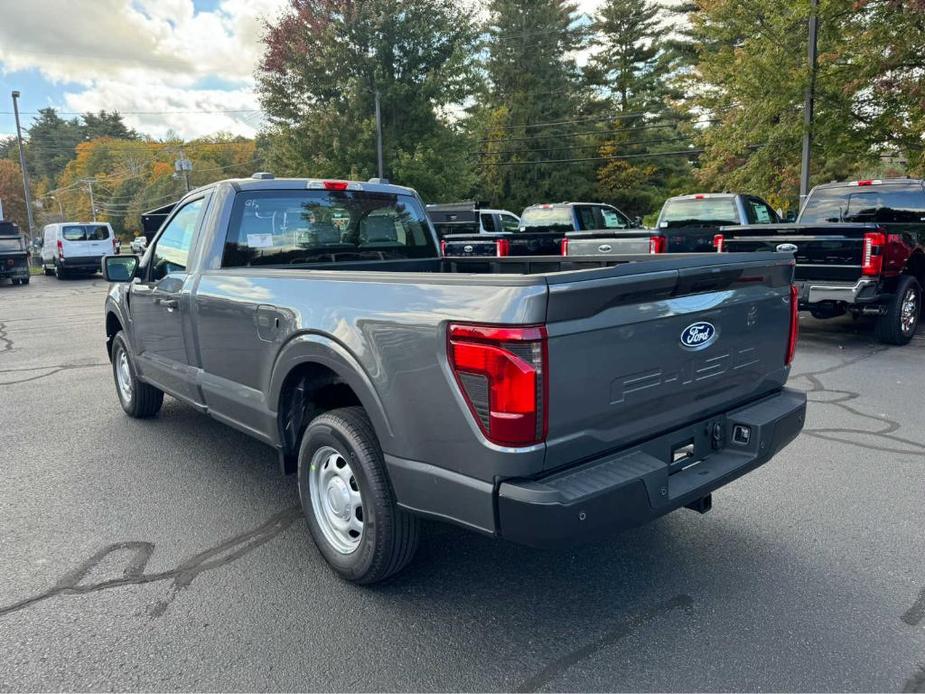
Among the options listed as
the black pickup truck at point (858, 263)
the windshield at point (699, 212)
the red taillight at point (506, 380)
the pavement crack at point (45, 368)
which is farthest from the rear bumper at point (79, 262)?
the red taillight at point (506, 380)

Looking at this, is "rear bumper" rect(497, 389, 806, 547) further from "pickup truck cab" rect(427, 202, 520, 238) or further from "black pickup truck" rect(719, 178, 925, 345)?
"pickup truck cab" rect(427, 202, 520, 238)

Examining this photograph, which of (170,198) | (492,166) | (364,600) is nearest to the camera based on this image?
(364,600)

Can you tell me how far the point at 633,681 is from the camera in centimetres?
242

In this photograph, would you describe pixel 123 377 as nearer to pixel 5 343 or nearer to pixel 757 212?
pixel 5 343

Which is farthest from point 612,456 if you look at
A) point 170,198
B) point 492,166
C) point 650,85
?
point 170,198

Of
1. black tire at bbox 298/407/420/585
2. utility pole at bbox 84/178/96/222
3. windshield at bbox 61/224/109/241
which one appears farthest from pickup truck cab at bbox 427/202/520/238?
utility pole at bbox 84/178/96/222

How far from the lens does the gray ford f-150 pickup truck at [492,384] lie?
7.59 feet

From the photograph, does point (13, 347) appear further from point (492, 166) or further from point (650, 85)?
point (650, 85)

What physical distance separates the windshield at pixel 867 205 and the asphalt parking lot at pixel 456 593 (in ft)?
20.4

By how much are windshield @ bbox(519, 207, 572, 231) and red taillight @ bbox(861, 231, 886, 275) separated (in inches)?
289

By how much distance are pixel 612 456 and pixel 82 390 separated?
6.41m

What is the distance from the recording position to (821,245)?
8242 millimetres

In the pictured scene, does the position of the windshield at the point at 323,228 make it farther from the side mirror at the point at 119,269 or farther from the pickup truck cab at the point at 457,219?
the pickup truck cab at the point at 457,219

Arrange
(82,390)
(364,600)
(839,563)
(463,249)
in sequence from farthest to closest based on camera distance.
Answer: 1. (463,249)
2. (82,390)
3. (839,563)
4. (364,600)
